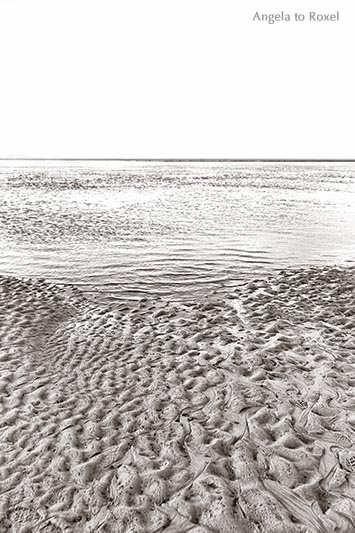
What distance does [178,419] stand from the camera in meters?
6.53

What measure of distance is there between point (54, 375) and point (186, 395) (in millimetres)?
2641

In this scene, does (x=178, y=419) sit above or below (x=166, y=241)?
below

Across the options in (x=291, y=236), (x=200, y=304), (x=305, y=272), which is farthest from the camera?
(x=291, y=236)

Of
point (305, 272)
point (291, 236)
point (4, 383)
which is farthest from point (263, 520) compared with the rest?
point (291, 236)

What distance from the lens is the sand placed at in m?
4.77

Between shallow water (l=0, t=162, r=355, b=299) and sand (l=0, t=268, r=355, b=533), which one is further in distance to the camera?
shallow water (l=0, t=162, r=355, b=299)

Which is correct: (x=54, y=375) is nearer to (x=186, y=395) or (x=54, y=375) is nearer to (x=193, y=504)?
(x=186, y=395)

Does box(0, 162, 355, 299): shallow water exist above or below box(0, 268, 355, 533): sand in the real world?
above

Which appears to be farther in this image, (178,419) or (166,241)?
(166,241)

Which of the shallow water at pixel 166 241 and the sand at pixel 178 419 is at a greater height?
the shallow water at pixel 166 241

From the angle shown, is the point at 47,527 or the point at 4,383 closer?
the point at 47,527

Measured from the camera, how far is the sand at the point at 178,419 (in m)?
4.77

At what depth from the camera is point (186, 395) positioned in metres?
7.24

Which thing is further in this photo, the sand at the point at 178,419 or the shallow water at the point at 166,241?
the shallow water at the point at 166,241
